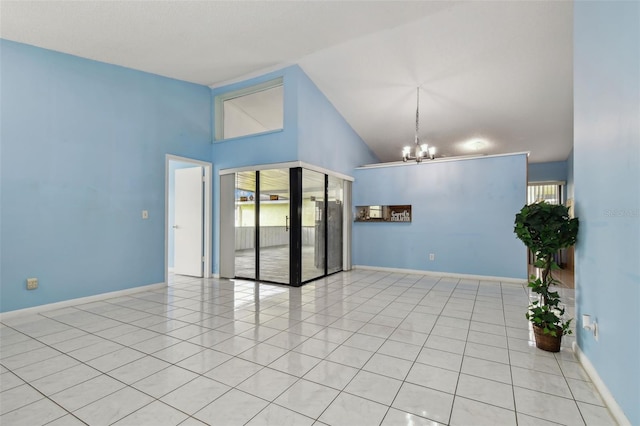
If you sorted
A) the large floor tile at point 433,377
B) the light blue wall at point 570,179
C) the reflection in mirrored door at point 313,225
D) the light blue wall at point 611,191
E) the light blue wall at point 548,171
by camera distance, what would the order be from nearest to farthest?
the light blue wall at point 611,191 < the large floor tile at point 433,377 < the reflection in mirrored door at point 313,225 < the light blue wall at point 570,179 < the light blue wall at point 548,171

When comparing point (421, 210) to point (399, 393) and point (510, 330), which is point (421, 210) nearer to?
point (510, 330)

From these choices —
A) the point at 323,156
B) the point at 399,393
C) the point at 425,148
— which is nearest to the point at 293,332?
the point at 399,393

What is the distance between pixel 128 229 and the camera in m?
4.57

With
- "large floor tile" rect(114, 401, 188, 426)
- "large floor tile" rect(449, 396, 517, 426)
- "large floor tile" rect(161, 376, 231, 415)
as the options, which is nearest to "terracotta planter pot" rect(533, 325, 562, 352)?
"large floor tile" rect(449, 396, 517, 426)

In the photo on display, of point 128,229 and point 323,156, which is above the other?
point 323,156

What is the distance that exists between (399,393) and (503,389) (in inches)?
28.4

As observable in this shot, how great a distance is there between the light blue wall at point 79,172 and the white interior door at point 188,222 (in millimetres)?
886

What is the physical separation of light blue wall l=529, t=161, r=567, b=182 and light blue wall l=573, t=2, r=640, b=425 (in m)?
6.85

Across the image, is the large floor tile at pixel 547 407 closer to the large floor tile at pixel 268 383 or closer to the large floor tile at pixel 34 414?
the large floor tile at pixel 268 383

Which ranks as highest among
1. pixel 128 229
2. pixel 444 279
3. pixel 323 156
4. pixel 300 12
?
pixel 300 12

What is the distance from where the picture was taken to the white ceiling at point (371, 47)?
343 cm

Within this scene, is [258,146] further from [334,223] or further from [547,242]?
[547,242]

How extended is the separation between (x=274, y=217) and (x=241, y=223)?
36.2 inches

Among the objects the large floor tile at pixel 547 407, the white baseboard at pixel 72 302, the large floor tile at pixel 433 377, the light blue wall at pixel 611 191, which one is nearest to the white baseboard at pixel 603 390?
the light blue wall at pixel 611 191
